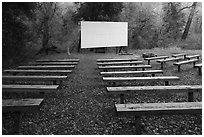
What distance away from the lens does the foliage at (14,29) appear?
8641 millimetres

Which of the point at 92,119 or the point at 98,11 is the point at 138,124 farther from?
the point at 98,11

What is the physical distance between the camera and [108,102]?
4.22 meters

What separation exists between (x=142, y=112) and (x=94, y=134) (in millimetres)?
796

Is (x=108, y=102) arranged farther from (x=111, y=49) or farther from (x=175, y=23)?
(x=175, y=23)

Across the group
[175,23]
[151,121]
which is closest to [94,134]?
[151,121]

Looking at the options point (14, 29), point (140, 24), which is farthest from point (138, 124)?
point (140, 24)

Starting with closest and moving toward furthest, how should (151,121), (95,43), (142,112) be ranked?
(142,112), (151,121), (95,43)

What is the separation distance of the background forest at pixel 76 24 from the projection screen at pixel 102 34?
2.24 m

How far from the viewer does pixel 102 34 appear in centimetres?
1305

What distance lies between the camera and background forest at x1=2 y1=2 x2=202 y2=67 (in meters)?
9.39

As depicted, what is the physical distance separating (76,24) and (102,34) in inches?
136

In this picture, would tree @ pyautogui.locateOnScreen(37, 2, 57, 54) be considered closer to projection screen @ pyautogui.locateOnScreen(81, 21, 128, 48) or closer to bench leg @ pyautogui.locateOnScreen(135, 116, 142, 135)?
projection screen @ pyautogui.locateOnScreen(81, 21, 128, 48)

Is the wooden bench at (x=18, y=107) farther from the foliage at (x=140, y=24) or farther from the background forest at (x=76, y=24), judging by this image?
the foliage at (x=140, y=24)

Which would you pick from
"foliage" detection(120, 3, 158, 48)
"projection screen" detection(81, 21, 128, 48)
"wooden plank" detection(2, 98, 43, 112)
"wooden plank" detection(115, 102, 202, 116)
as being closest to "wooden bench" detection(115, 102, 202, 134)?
"wooden plank" detection(115, 102, 202, 116)
